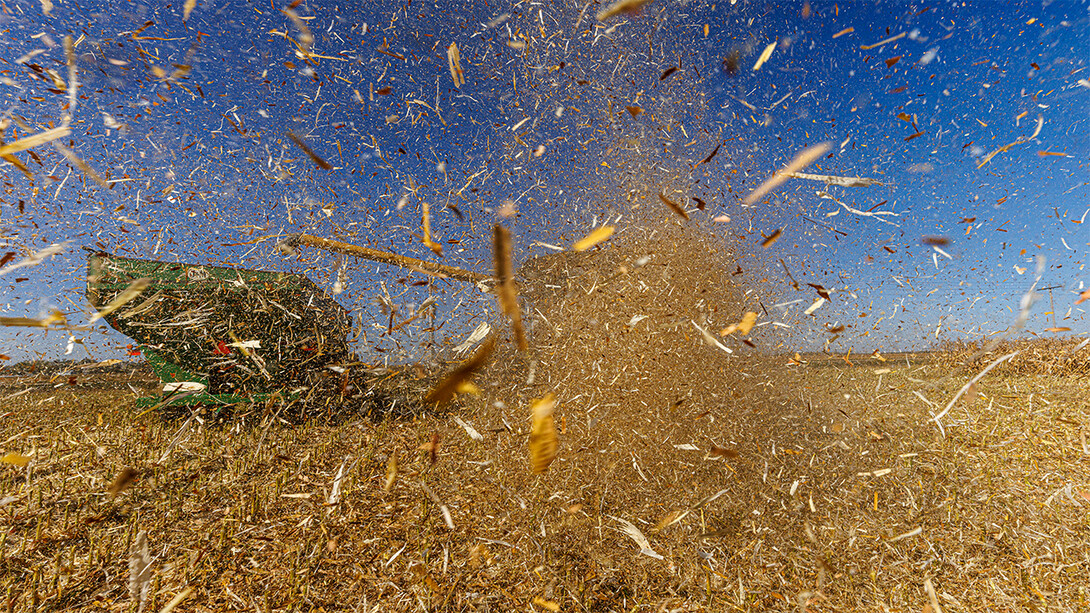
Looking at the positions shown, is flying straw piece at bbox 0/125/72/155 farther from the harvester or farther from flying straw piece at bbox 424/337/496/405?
flying straw piece at bbox 424/337/496/405

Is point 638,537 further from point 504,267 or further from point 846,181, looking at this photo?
point 846,181

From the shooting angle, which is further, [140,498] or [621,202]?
[621,202]

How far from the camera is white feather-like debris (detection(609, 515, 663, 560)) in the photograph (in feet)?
10.9

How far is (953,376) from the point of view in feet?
37.4

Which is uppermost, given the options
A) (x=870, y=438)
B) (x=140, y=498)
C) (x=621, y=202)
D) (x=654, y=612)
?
(x=621, y=202)

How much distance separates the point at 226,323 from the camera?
5.56 m

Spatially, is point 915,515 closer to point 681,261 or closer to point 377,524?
point 681,261

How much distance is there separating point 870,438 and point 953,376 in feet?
30.5

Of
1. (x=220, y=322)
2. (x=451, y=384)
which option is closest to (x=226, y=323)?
(x=220, y=322)

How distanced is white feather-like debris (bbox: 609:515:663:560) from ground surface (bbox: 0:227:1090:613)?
0.03 metres

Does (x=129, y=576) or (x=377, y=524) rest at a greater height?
(x=129, y=576)

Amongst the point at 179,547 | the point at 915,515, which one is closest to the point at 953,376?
the point at 915,515

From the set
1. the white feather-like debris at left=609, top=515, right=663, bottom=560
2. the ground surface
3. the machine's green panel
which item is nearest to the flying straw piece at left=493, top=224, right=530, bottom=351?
the ground surface

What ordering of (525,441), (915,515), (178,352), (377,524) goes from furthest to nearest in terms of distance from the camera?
1. (178,352)
2. (525,441)
3. (915,515)
4. (377,524)
